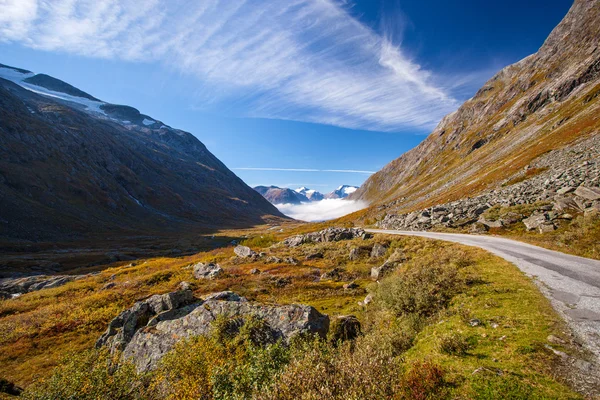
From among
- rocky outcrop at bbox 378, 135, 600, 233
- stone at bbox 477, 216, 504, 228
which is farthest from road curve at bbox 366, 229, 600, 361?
stone at bbox 477, 216, 504, 228

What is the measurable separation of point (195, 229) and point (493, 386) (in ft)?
617

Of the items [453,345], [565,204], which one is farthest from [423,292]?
[565,204]

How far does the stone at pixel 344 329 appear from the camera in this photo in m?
13.1

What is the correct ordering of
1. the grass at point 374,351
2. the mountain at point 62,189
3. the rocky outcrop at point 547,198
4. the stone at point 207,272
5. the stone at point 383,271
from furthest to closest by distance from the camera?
the mountain at point 62,189 → the stone at point 207,272 → the stone at point 383,271 → the rocky outcrop at point 547,198 → the grass at point 374,351

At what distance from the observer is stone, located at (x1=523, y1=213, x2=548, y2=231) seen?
85.0ft

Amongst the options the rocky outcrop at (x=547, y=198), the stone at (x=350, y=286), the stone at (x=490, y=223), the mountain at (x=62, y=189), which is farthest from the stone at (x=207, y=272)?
the mountain at (x=62, y=189)

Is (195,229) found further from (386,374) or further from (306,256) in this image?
(386,374)

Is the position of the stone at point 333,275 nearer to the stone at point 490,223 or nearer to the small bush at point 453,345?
the stone at point 490,223

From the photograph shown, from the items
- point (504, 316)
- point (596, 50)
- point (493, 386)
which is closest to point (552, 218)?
point (504, 316)

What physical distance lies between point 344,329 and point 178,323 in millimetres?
9031

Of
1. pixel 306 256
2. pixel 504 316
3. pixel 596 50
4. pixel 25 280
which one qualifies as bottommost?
pixel 25 280

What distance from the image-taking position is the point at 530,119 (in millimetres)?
112750

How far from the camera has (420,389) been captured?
6395 millimetres

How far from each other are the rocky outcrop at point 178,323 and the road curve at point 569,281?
30.9 ft
